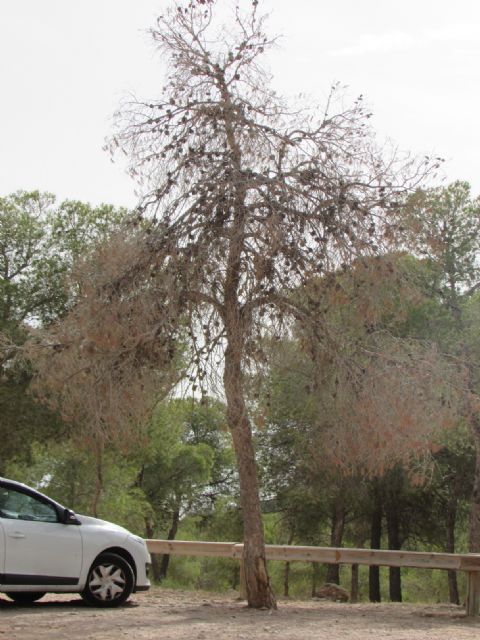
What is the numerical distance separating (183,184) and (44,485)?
21317mm

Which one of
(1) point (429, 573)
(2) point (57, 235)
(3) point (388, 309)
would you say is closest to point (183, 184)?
(3) point (388, 309)

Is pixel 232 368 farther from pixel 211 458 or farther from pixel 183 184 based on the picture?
pixel 211 458

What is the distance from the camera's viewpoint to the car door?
1124 centimetres

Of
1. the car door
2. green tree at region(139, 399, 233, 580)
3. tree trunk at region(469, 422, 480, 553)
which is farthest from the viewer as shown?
green tree at region(139, 399, 233, 580)

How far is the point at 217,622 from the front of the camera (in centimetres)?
1131

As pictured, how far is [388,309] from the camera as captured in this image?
12.6 meters

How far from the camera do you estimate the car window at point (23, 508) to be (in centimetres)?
1151

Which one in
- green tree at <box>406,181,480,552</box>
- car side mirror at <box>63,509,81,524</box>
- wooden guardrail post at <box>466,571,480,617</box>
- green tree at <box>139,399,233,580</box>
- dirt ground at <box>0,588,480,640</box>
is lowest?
dirt ground at <box>0,588,480,640</box>

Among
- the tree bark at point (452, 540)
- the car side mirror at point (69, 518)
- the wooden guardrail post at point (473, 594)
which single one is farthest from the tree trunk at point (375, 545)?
the car side mirror at point (69, 518)

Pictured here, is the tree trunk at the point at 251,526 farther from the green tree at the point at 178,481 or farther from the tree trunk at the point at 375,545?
the green tree at the point at 178,481

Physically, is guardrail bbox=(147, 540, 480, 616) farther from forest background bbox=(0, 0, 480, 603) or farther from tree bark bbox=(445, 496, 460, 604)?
tree bark bbox=(445, 496, 460, 604)

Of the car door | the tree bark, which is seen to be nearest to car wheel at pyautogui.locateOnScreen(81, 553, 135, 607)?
the car door

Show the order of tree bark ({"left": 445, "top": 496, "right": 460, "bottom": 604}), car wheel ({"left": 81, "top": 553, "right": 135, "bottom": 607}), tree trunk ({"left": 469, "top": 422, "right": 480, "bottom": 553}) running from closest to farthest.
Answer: car wheel ({"left": 81, "top": 553, "right": 135, "bottom": 607}) < tree trunk ({"left": 469, "top": 422, "right": 480, "bottom": 553}) < tree bark ({"left": 445, "top": 496, "right": 460, "bottom": 604})

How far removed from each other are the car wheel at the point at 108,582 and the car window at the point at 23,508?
89 centimetres
